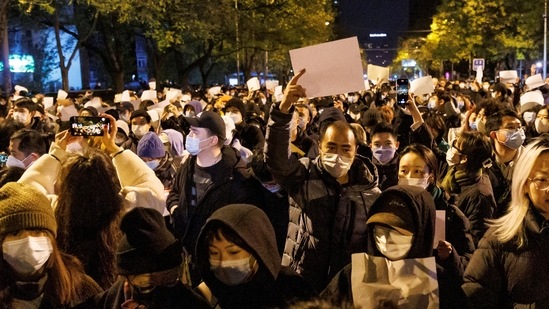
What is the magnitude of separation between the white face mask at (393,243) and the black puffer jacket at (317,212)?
2.83ft

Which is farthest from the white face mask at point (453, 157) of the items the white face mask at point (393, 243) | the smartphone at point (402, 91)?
the white face mask at point (393, 243)

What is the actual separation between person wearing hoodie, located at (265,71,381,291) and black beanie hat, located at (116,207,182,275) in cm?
110

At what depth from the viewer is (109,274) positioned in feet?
12.7

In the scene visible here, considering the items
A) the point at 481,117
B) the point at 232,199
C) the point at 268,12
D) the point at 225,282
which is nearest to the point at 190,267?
the point at 232,199

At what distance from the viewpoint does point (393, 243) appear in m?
3.17

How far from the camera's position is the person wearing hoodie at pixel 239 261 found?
3117mm

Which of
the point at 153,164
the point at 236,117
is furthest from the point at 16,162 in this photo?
the point at 236,117

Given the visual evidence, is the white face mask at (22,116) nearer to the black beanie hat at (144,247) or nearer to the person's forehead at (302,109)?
the person's forehead at (302,109)

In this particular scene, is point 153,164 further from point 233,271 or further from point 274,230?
point 233,271

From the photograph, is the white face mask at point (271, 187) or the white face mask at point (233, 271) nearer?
the white face mask at point (233, 271)

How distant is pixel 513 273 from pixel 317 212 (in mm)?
1241

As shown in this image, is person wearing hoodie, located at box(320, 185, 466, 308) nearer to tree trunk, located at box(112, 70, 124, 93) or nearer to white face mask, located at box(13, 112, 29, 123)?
white face mask, located at box(13, 112, 29, 123)

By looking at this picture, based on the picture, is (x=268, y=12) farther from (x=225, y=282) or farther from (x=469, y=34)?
(x=225, y=282)

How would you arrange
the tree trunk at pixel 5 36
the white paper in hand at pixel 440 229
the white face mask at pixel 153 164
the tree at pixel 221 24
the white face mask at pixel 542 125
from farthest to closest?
the tree at pixel 221 24
the tree trunk at pixel 5 36
the white face mask at pixel 542 125
the white face mask at pixel 153 164
the white paper in hand at pixel 440 229
